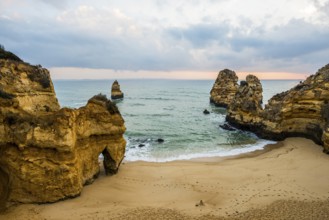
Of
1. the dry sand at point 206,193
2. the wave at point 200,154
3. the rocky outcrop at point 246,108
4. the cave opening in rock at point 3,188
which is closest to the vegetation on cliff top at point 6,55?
the cave opening in rock at point 3,188

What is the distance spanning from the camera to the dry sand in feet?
43.3

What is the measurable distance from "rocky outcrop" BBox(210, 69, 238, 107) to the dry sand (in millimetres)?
45038

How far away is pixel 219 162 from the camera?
22766 mm

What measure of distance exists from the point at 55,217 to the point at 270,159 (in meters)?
16.3

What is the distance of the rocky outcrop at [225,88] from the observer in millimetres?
66750

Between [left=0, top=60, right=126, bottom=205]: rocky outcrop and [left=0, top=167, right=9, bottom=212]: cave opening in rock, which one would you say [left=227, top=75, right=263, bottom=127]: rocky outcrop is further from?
[left=0, top=167, right=9, bottom=212]: cave opening in rock

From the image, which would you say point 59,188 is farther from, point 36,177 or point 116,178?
point 116,178

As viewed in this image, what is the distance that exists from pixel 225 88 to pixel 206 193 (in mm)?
53980

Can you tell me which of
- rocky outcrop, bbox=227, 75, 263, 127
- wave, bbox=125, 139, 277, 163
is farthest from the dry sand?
rocky outcrop, bbox=227, 75, 263, 127

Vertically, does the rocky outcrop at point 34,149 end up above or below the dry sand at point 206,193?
above

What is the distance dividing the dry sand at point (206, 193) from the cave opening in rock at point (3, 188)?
1.71 feet

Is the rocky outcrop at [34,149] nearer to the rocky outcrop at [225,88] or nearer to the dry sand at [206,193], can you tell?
the dry sand at [206,193]

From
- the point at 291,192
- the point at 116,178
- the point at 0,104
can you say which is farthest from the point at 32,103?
the point at 291,192

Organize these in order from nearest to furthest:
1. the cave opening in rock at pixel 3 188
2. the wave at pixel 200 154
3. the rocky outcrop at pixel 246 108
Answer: the cave opening in rock at pixel 3 188, the wave at pixel 200 154, the rocky outcrop at pixel 246 108
